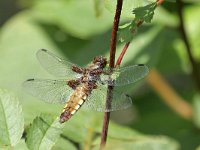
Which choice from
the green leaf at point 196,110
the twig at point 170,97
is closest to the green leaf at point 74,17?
the twig at point 170,97

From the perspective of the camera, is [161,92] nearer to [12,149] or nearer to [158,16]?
[158,16]

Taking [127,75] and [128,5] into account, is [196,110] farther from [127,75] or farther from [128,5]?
[128,5]

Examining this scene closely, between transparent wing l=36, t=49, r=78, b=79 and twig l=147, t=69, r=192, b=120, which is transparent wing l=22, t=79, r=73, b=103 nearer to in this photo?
transparent wing l=36, t=49, r=78, b=79

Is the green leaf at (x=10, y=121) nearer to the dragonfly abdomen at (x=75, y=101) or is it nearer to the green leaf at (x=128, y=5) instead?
the dragonfly abdomen at (x=75, y=101)

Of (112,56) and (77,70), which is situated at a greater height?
(112,56)

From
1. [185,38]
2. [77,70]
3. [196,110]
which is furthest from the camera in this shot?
[196,110]

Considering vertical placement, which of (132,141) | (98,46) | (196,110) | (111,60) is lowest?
→ (196,110)

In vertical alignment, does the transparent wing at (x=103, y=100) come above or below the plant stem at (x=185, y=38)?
above

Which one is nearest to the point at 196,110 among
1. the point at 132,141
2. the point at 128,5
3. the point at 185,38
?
the point at 185,38
